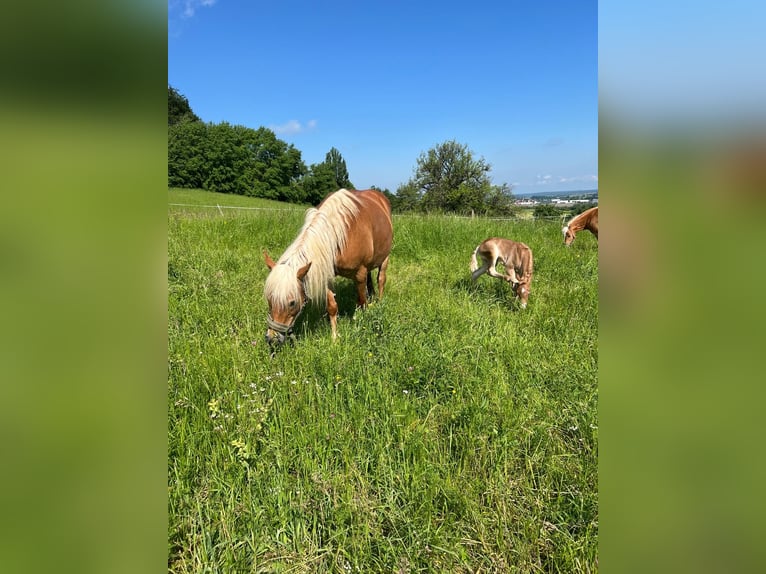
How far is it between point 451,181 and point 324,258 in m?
51.5

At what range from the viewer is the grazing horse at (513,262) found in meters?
5.16

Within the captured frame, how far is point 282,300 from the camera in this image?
3.41 metres

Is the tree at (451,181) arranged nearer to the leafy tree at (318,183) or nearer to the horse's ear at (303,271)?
the leafy tree at (318,183)

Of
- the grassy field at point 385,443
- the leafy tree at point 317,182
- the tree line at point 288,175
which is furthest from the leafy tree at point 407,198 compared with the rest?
the grassy field at point 385,443

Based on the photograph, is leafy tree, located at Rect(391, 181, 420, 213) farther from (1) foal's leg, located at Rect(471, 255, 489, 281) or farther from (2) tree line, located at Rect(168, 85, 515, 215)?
(1) foal's leg, located at Rect(471, 255, 489, 281)

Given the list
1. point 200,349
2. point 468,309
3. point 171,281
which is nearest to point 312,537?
point 200,349

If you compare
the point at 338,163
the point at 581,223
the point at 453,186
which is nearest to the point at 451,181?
the point at 453,186

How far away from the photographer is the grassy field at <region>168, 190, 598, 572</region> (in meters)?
1.62
